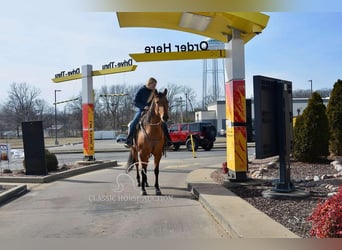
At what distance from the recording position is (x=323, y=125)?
543 inches

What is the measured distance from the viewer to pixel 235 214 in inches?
275

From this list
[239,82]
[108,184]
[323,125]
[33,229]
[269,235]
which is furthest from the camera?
[323,125]

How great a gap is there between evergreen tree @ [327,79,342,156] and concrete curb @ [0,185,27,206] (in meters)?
10.6

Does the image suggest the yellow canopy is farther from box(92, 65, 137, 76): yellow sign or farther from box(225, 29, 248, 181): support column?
box(92, 65, 137, 76): yellow sign

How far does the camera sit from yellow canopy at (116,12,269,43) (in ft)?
32.8

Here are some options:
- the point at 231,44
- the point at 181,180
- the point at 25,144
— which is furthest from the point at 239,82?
the point at 25,144

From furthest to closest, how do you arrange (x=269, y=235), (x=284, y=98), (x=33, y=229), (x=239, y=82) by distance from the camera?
(x=239, y=82) < (x=284, y=98) < (x=33, y=229) < (x=269, y=235)

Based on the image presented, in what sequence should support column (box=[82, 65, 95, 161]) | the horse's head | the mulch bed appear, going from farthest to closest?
support column (box=[82, 65, 95, 161]) → the horse's head → the mulch bed

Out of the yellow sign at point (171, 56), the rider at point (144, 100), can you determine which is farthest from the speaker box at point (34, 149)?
the rider at point (144, 100)

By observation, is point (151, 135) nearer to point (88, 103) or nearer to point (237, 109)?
point (237, 109)

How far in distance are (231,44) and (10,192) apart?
277 inches

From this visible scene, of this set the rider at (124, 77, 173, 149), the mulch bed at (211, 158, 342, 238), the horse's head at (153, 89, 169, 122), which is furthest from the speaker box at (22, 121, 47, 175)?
the horse's head at (153, 89, 169, 122)

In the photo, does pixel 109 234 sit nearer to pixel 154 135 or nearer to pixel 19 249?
pixel 19 249

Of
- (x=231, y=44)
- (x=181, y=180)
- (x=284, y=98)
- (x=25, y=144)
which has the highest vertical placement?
(x=231, y=44)
